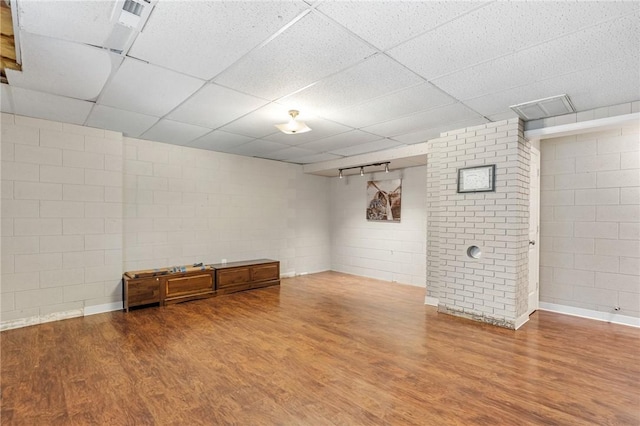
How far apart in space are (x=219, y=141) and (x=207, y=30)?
3.22 metres

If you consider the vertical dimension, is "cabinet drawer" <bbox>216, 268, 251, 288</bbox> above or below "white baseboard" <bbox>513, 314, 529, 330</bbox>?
above

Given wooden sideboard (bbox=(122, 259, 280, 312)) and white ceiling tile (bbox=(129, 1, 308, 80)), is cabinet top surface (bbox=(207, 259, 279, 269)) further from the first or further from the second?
white ceiling tile (bbox=(129, 1, 308, 80))

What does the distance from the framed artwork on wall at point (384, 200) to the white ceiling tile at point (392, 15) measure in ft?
15.5

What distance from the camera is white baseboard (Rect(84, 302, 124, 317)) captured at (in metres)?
4.42

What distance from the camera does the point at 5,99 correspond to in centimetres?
341

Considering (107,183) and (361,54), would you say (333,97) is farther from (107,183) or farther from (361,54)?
(107,183)

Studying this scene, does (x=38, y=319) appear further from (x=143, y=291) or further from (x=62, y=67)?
(x=62, y=67)

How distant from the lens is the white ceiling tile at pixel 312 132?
4.02 m

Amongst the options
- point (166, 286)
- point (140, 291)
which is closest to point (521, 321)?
point (166, 286)

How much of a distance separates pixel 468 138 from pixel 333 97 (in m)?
2.21

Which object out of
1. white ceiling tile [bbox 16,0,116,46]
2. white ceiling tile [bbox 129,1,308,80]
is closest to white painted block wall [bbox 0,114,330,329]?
white ceiling tile [bbox 16,0,116,46]

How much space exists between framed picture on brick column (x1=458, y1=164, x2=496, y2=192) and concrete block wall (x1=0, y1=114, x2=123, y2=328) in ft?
16.7

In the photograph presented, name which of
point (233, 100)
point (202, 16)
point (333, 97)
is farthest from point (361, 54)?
point (233, 100)

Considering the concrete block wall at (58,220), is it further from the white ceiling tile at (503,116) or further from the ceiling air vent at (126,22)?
the white ceiling tile at (503,116)
